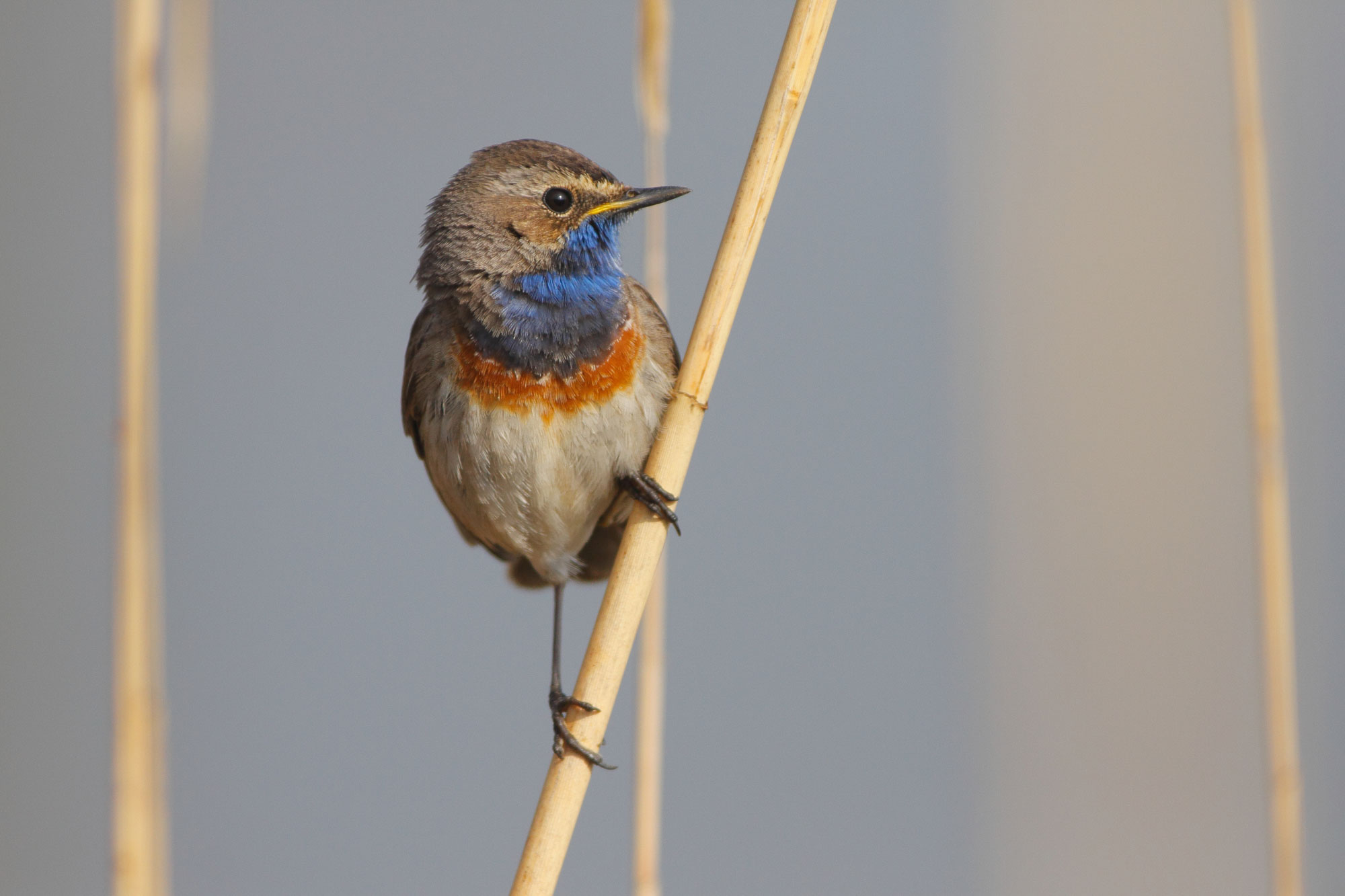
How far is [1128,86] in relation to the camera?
404 cm

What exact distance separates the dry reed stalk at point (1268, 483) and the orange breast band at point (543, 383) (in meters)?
1.10

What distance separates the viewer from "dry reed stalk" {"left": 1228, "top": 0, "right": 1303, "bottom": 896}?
5.78 ft

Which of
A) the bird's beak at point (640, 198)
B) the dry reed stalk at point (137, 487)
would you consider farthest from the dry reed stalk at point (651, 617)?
the dry reed stalk at point (137, 487)

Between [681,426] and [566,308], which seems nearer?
[681,426]

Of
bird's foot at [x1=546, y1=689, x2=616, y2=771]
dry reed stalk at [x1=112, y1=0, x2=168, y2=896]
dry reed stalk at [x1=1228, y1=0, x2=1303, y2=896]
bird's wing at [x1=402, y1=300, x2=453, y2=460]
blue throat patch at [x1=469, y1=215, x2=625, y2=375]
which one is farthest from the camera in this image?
bird's wing at [x1=402, y1=300, x2=453, y2=460]

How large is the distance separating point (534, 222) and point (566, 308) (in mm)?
187

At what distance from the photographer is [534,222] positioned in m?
1.97

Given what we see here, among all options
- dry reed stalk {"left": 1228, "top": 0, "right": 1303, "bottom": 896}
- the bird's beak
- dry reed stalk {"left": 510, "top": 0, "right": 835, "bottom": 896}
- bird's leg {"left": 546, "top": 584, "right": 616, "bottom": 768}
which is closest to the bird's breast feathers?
the bird's beak

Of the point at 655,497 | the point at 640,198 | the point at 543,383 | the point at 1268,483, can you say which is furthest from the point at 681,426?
the point at 1268,483

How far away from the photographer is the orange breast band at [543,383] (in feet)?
6.19

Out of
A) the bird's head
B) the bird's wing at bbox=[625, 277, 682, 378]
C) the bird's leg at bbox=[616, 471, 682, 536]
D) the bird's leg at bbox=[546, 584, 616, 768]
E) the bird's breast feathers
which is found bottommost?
the bird's leg at bbox=[546, 584, 616, 768]

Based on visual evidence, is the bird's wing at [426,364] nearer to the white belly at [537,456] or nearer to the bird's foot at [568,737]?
the white belly at [537,456]

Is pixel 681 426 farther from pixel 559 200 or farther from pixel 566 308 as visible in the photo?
pixel 559 200

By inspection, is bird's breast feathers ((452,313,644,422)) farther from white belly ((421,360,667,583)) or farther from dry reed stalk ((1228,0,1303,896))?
dry reed stalk ((1228,0,1303,896))
